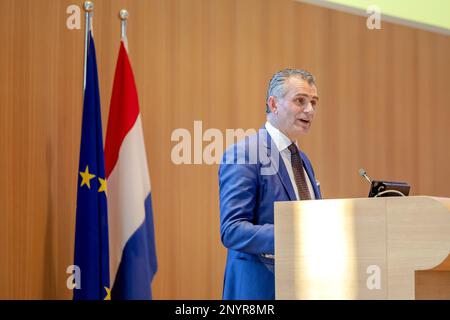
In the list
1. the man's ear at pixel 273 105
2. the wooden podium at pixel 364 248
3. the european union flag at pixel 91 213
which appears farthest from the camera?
the european union flag at pixel 91 213

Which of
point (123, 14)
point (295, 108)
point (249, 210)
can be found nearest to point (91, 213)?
point (249, 210)

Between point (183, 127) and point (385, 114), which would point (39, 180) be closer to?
point (183, 127)

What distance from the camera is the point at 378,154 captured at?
5879 mm

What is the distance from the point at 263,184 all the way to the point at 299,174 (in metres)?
0.28

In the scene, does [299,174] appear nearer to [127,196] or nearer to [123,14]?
[127,196]

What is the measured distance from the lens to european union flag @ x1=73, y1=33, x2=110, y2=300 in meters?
3.82

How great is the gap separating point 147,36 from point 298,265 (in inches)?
91.1

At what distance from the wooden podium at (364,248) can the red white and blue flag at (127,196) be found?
1.36 m

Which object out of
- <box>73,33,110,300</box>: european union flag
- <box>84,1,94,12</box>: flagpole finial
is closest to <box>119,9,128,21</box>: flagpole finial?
<box>84,1,94,12</box>: flagpole finial

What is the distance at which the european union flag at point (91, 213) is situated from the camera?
12.5 ft

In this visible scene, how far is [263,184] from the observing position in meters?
3.27

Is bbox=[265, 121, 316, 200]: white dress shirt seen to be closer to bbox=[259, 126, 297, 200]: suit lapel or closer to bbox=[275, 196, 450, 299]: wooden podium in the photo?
bbox=[259, 126, 297, 200]: suit lapel

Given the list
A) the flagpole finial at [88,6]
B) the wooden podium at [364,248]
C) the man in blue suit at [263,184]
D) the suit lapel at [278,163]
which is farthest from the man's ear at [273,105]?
the flagpole finial at [88,6]

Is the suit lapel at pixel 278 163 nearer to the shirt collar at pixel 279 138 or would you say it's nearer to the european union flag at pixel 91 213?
the shirt collar at pixel 279 138
